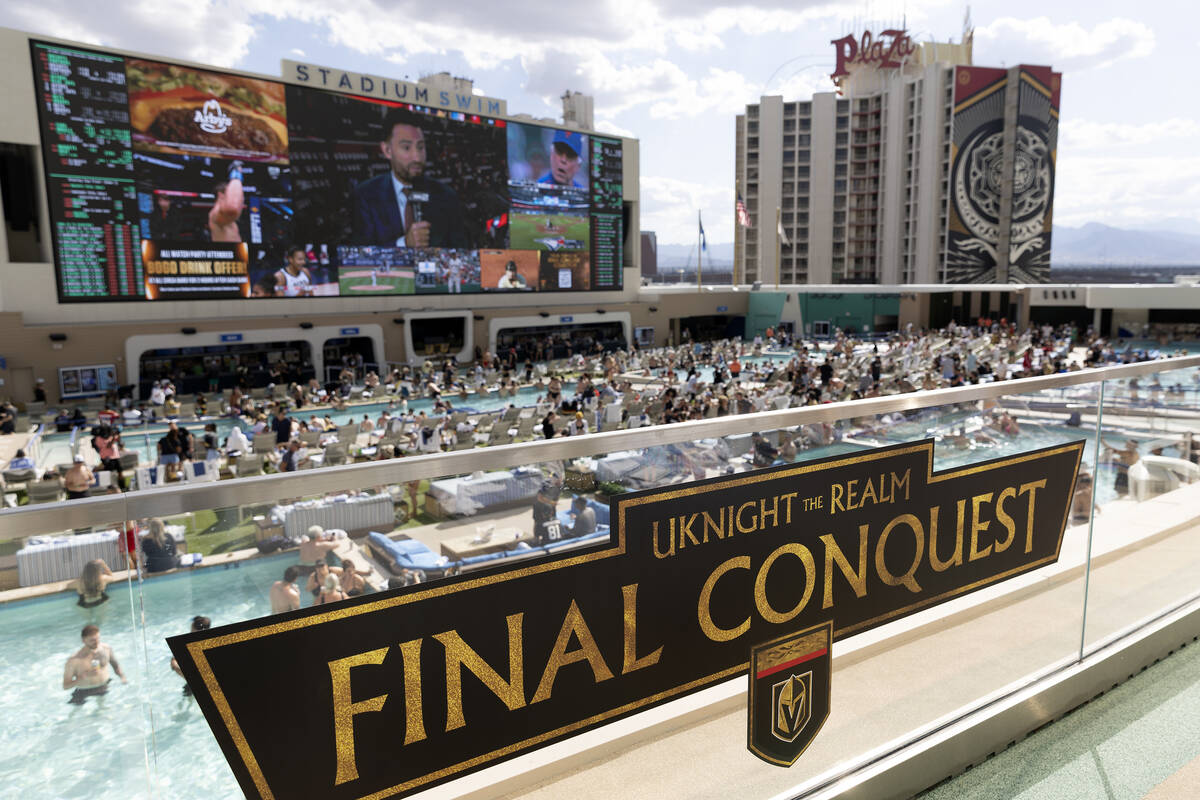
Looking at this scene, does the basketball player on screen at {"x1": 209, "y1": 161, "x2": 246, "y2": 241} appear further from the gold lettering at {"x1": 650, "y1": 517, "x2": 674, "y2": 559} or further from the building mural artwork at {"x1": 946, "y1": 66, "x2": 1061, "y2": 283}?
the building mural artwork at {"x1": 946, "y1": 66, "x2": 1061, "y2": 283}

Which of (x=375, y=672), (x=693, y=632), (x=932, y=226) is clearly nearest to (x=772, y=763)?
(x=693, y=632)

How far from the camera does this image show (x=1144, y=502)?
3.49m

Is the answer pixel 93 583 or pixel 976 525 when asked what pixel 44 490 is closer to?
pixel 93 583

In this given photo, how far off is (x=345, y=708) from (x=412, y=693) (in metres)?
0.13

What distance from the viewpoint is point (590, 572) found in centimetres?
174

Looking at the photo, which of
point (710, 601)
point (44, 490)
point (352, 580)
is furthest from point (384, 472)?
point (44, 490)

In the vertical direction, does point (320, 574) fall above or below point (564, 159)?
below

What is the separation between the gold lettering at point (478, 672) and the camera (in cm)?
157

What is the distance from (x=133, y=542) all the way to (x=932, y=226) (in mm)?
70638

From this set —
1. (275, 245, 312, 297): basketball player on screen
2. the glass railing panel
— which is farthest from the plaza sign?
the glass railing panel

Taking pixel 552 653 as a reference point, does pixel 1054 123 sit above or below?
above

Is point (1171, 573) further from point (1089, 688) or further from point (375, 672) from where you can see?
point (375, 672)

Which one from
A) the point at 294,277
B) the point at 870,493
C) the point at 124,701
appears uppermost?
the point at 294,277

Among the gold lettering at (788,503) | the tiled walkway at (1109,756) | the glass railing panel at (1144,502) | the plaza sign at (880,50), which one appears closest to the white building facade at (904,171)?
the plaza sign at (880,50)
